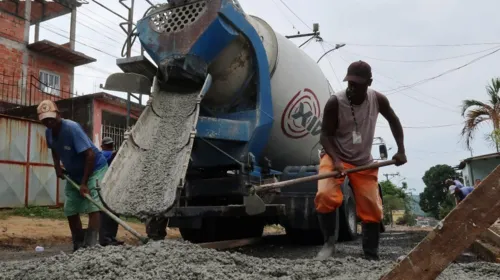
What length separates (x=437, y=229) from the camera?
1823 mm

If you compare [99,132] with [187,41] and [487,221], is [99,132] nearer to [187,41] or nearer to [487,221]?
[187,41]

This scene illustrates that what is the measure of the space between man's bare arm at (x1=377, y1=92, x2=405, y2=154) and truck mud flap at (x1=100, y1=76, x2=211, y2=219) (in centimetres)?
175

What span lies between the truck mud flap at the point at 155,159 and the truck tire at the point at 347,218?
2461mm

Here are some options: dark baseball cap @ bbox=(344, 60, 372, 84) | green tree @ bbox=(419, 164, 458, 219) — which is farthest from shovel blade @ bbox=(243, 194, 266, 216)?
green tree @ bbox=(419, 164, 458, 219)

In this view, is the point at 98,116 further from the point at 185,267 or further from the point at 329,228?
the point at 185,267

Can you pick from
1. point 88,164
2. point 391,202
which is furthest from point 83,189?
point 391,202

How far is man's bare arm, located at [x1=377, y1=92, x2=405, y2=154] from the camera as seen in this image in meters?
3.87

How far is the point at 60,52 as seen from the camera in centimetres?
1984

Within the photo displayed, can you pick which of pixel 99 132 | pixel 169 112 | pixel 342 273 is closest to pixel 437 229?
pixel 342 273

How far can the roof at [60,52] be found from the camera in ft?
62.7

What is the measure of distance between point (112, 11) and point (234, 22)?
10623 millimetres

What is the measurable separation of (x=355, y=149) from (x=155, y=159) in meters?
1.92

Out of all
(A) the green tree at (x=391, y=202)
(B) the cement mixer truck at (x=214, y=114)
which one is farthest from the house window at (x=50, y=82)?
(B) the cement mixer truck at (x=214, y=114)

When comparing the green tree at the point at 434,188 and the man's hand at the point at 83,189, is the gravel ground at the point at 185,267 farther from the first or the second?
the green tree at the point at 434,188
